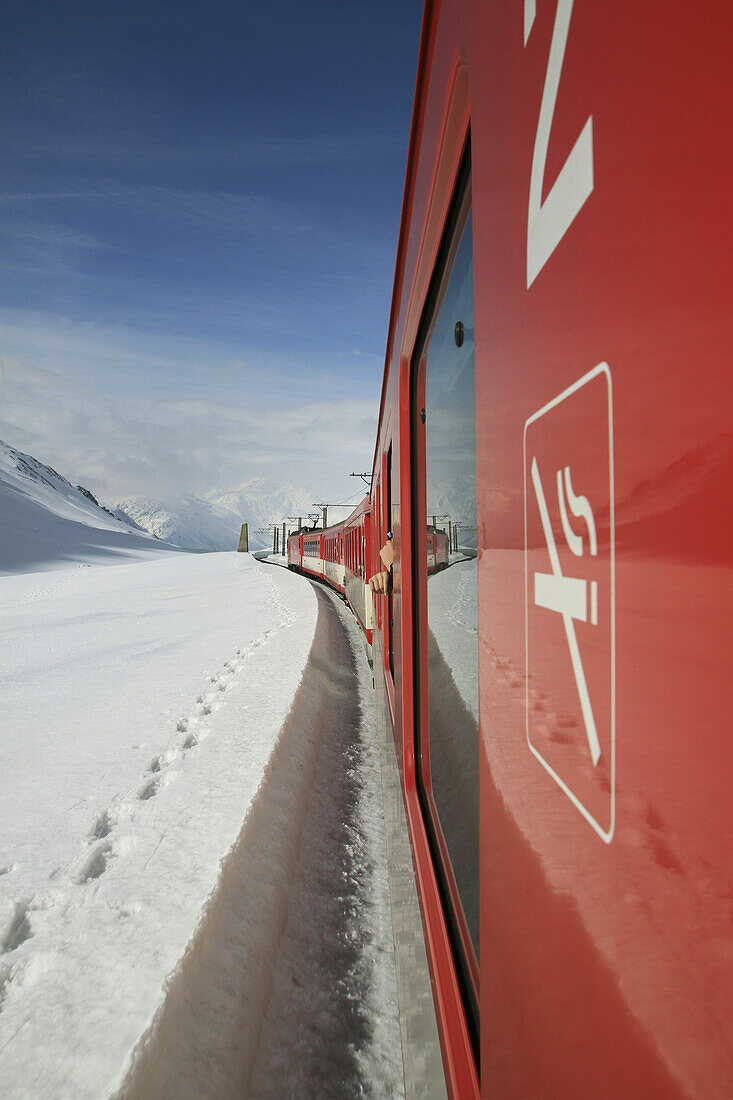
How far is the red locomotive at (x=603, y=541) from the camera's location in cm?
36

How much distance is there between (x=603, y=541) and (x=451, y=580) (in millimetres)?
1474

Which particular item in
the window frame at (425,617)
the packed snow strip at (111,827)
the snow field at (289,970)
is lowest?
the snow field at (289,970)

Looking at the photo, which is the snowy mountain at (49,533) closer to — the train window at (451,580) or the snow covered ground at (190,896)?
the snow covered ground at (190,896)

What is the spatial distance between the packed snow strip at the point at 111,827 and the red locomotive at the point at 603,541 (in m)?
1.33

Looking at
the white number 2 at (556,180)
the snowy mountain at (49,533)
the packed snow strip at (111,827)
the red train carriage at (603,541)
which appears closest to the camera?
the red train carriage at (603,541)

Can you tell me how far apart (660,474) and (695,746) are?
17 cm

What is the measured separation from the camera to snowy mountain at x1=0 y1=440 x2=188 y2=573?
203 feet

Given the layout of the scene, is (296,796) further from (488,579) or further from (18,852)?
(488,579)

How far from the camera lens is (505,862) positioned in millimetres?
832

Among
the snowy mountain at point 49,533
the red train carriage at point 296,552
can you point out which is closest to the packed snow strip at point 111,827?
the red train carriage at point 296,552

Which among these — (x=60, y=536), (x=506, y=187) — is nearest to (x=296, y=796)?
(x=506, y=187)

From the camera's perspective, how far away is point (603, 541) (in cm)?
50

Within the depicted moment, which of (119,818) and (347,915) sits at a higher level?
(119,818)

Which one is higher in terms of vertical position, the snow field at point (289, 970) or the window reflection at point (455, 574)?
the window reflection at point (455, 574)
